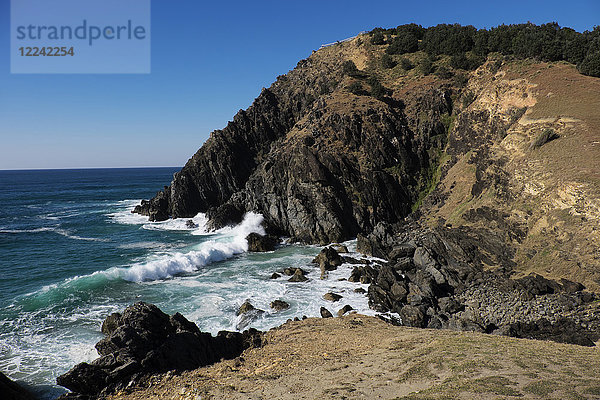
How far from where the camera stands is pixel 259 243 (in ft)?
164

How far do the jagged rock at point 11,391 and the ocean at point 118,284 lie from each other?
55.1 inches

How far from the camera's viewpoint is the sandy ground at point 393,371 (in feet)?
44.0

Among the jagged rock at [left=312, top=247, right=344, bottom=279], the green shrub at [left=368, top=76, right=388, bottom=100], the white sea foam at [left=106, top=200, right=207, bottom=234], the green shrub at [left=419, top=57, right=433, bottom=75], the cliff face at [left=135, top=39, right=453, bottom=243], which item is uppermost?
the green shrub at [left=419, top=57, right=433, bottom=75]

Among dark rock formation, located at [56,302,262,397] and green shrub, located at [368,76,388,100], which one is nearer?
dark rock formation, located at [56,302,262,397]

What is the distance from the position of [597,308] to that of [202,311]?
105ft

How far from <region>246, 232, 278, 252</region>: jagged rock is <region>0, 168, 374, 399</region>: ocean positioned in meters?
1.27

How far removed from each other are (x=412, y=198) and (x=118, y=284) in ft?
149

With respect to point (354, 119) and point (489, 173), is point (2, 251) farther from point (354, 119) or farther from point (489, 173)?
point (489, 173)

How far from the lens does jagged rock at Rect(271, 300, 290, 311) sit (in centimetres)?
2965

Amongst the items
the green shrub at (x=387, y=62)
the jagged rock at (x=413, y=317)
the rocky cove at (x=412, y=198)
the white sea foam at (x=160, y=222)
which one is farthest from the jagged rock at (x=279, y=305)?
the green shrub at (x=387, y=62)

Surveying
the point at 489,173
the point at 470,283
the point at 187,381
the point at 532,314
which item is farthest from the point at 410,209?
the point at 187,381

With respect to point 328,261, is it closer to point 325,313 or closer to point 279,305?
point 279,305

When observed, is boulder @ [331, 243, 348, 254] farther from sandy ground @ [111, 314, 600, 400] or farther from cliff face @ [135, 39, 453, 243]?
sandy ground @ [111, 314, 600, 400]

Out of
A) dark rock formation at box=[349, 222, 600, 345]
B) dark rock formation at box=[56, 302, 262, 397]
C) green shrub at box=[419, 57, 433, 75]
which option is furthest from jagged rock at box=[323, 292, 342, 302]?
green shrub at box=[419, 57, 433, 75]
